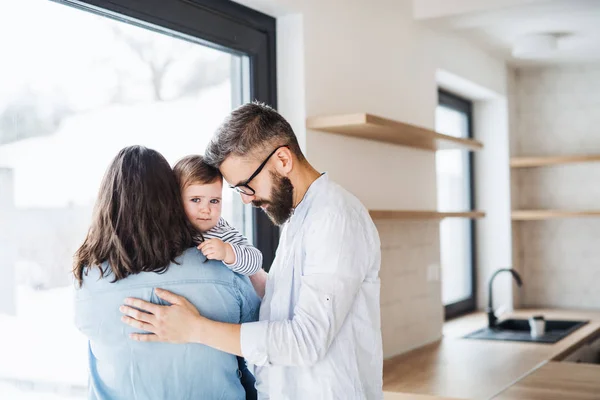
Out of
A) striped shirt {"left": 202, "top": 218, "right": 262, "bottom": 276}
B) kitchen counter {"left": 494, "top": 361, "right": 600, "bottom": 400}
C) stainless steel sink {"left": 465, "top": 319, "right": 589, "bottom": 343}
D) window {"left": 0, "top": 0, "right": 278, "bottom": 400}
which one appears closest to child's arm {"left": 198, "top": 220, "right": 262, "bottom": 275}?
striped shirt {"left": 202, "top": 218, "right": 262, "bottom": 276}

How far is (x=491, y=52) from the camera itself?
4660 mm

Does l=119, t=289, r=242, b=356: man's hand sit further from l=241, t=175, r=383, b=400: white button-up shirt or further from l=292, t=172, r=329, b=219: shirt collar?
l=292, t=172, r=329, b=219: shirt collar

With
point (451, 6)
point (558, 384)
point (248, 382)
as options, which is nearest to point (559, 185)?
point (451, 6)

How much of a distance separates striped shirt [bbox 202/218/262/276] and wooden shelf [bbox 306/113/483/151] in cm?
84

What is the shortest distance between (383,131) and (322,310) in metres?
1.47

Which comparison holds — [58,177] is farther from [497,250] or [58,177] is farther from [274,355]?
[497,250]

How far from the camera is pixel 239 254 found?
1.76 meters

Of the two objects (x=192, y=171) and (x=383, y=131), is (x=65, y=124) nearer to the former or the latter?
(x=192, y=171)

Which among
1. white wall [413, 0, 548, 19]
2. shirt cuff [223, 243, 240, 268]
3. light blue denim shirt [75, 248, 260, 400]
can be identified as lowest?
light blue denim shirt [75, 248, 260, 400]

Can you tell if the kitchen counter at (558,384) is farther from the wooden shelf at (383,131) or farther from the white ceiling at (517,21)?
the white ceiling at (517,21)

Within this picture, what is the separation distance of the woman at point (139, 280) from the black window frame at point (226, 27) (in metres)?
0.68

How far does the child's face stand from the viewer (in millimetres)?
1784

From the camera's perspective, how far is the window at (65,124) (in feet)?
6.15

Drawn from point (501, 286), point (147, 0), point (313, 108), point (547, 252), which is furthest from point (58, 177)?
point (547, 252)
